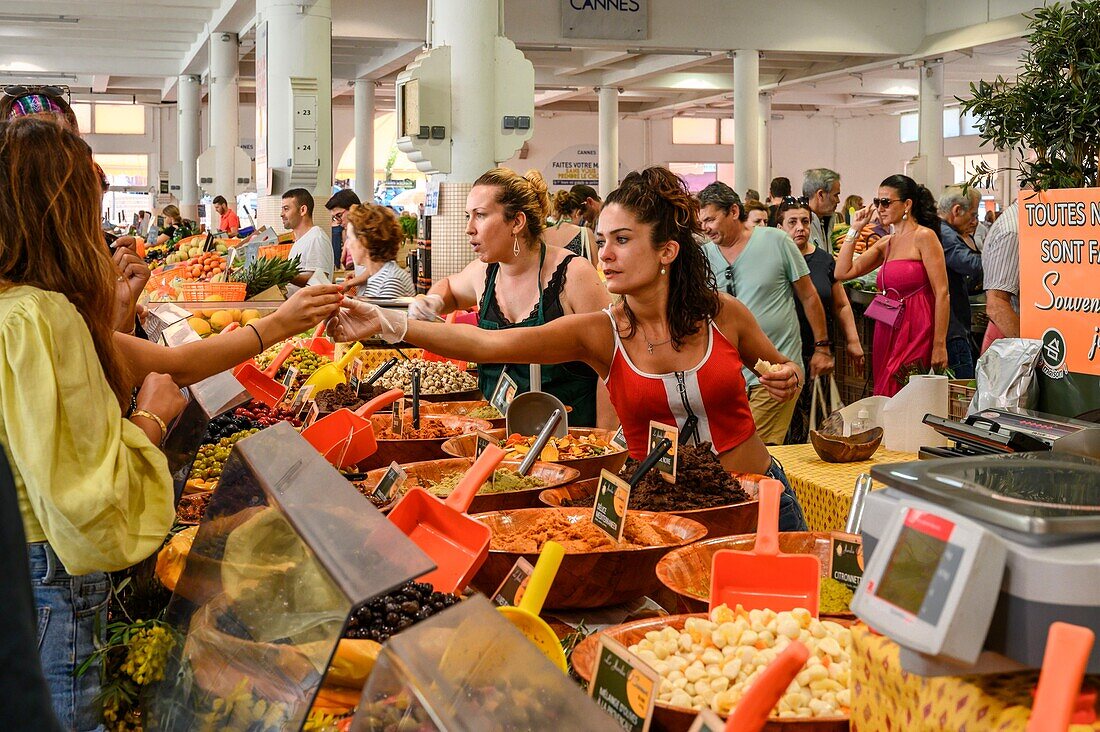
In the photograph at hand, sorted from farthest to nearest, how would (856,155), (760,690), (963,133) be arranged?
(856,155), (963,133), (760,690)

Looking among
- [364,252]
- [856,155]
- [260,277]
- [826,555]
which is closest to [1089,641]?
[826,555]

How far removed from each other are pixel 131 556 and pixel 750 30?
14352mm


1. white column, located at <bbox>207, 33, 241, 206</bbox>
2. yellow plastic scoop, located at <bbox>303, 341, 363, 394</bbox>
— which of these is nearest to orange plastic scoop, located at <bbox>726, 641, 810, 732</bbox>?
yellow plastic scoop, located at <bbox>303, 341, 363, 394</bbox>

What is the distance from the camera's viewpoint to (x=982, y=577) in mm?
902

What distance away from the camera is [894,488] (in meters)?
1.09

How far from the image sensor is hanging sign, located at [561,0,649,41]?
1407cm

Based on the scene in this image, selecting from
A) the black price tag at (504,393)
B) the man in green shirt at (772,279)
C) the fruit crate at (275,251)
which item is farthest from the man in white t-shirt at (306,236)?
the black price tag at (504,393)

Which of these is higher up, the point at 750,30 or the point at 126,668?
the point at 750,30

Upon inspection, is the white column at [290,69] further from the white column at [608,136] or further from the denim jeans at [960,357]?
the white column at [608,136]

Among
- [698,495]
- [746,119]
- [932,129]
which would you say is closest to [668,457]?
[698,495]

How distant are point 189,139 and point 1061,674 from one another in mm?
20656

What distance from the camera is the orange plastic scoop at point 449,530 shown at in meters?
1.82

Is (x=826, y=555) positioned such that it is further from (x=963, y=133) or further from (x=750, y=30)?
(x=963, y=133)

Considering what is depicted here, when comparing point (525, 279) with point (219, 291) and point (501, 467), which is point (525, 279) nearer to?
point (501, 467)
